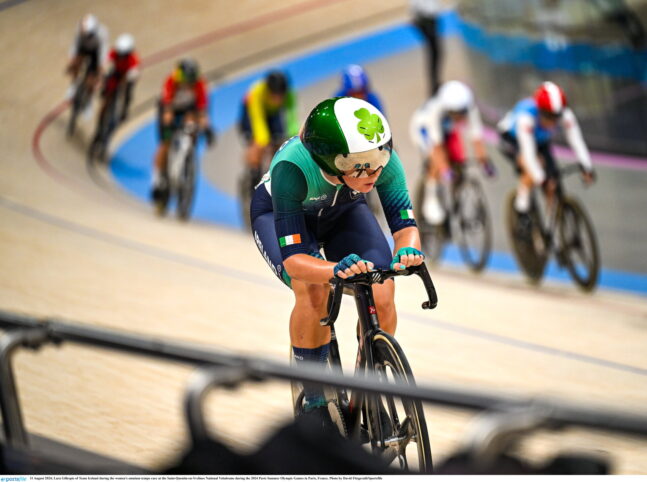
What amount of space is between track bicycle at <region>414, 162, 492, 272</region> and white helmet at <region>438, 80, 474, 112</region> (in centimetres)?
50

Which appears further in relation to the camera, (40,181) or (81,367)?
(40,181)

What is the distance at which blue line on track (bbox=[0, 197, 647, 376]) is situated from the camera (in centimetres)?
533

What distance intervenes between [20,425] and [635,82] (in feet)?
30.0

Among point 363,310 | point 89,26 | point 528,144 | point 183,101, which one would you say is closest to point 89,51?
point 89,26

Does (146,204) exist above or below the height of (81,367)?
above

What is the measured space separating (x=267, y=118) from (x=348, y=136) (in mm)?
5607

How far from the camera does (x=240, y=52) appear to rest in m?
15.4

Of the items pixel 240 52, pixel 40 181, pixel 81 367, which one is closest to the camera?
pixel 81 367

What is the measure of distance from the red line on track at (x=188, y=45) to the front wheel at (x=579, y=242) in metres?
4.97

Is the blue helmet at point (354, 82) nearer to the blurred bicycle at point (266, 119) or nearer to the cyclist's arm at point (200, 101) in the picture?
the blurred bicycle at point (266, 119)

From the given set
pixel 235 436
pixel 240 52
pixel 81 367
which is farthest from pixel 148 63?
pixel 235 436

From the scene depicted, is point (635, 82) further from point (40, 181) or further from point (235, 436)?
point (235, 436)

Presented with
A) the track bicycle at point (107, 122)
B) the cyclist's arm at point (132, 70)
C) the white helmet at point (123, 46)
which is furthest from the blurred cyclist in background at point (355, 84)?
the track bicycle at point (107, 122)

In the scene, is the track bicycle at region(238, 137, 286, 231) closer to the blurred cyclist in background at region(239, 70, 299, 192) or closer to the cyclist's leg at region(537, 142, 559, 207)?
the blurred cyclist in background at region(239, 70, 299, 192)
